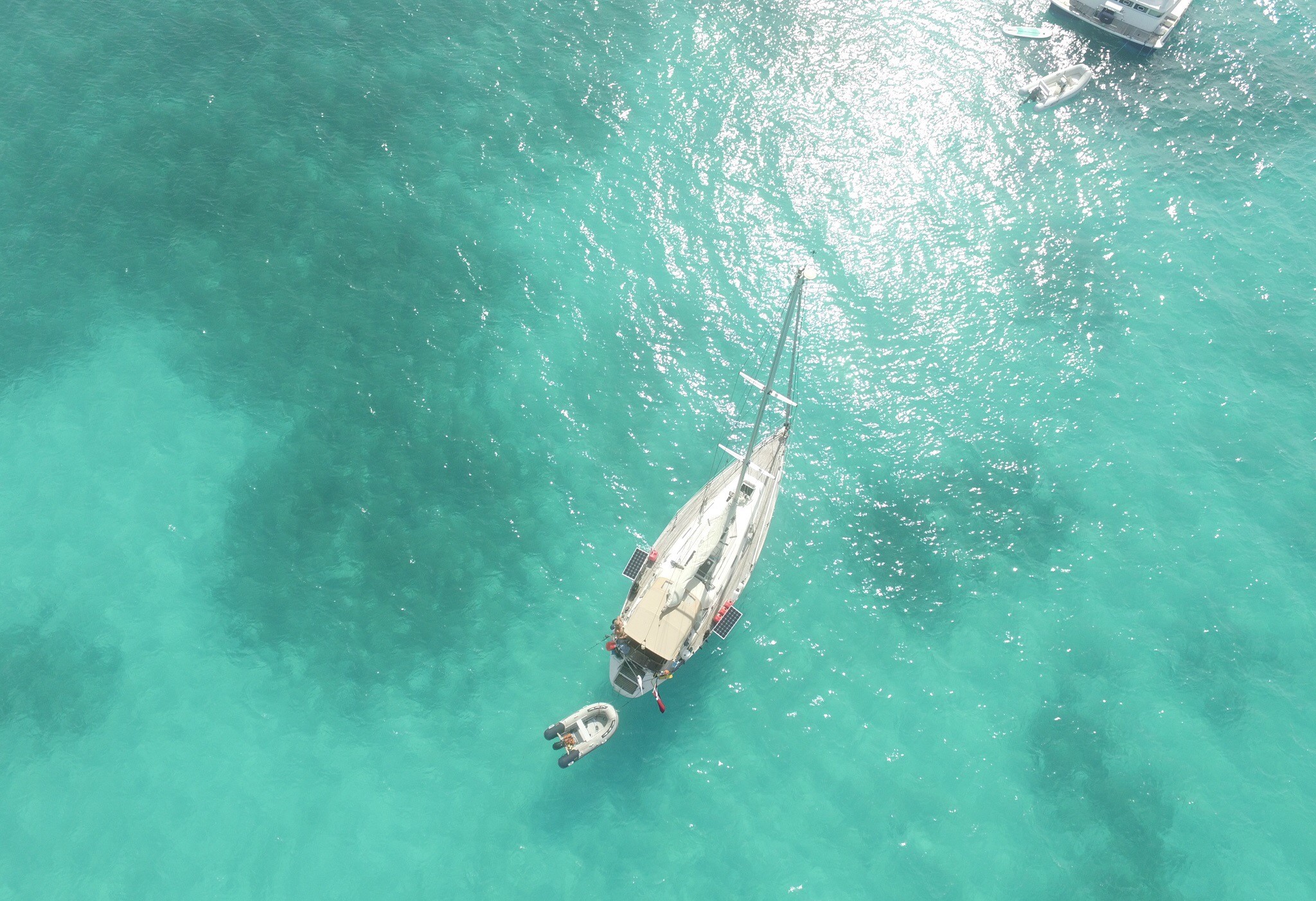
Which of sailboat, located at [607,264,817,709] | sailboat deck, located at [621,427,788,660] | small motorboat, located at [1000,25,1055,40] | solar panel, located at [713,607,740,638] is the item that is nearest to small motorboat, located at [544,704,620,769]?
sailboat, located at [607,264,817,709]

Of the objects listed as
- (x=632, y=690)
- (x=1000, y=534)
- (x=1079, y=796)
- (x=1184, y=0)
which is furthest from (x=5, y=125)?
(x=1184, y=0)

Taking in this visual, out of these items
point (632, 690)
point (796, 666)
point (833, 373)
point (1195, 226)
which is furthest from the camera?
point (1195, 226)

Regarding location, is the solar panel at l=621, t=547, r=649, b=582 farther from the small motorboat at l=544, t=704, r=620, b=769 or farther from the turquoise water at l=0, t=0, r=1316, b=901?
the small motorboat at l=544, t=704, r=620, b=769

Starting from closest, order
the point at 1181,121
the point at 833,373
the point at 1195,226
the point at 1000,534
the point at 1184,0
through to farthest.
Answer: the point at 1000,534 → the point at 833,373 → the point at 1195,226 → the point at 1181,121 → the point at 1184,0

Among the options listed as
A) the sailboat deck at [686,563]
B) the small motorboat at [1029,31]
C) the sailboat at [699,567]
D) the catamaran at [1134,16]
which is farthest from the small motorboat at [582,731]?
the catamaran at [1134,16]

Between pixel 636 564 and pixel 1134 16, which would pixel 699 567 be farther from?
pixel 1134 16

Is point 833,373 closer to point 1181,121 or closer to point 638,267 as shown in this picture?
point 638,267
